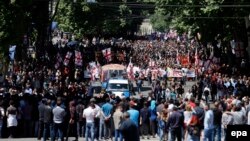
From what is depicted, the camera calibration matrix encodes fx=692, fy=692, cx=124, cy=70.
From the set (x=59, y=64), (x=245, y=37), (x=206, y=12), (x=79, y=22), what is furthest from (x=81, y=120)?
(x=79, y=22)

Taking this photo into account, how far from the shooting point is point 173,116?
2294 centimetres

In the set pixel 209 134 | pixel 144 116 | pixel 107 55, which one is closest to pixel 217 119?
pixel 209 134

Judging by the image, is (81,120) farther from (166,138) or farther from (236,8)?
(236,8)

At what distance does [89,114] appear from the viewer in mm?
23656

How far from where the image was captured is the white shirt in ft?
77.7

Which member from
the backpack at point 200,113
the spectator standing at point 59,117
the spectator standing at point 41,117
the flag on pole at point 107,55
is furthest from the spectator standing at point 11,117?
the flag on pole at point 107,55

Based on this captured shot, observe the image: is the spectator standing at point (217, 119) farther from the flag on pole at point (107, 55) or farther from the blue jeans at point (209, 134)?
the flag on pole at point (107, 55)

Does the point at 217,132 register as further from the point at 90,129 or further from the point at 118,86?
the point at 118,86

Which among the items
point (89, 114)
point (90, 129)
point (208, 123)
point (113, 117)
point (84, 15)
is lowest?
point (90, 129)

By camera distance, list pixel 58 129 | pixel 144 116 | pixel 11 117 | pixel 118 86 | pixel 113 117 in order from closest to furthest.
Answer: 1. pixel 113 117
2. pixel 58 129
3. pixel 11 117
4. pixel 144 116
5. pixel 118 86

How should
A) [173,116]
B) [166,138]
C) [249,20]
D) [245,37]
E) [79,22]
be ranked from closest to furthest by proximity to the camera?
[173,116]
[166,138]
[249,20]
[245,37]
[79,22]

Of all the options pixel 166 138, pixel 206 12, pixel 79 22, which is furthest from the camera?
pixel 79 22

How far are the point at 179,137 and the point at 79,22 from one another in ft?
196

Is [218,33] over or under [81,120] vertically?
over
